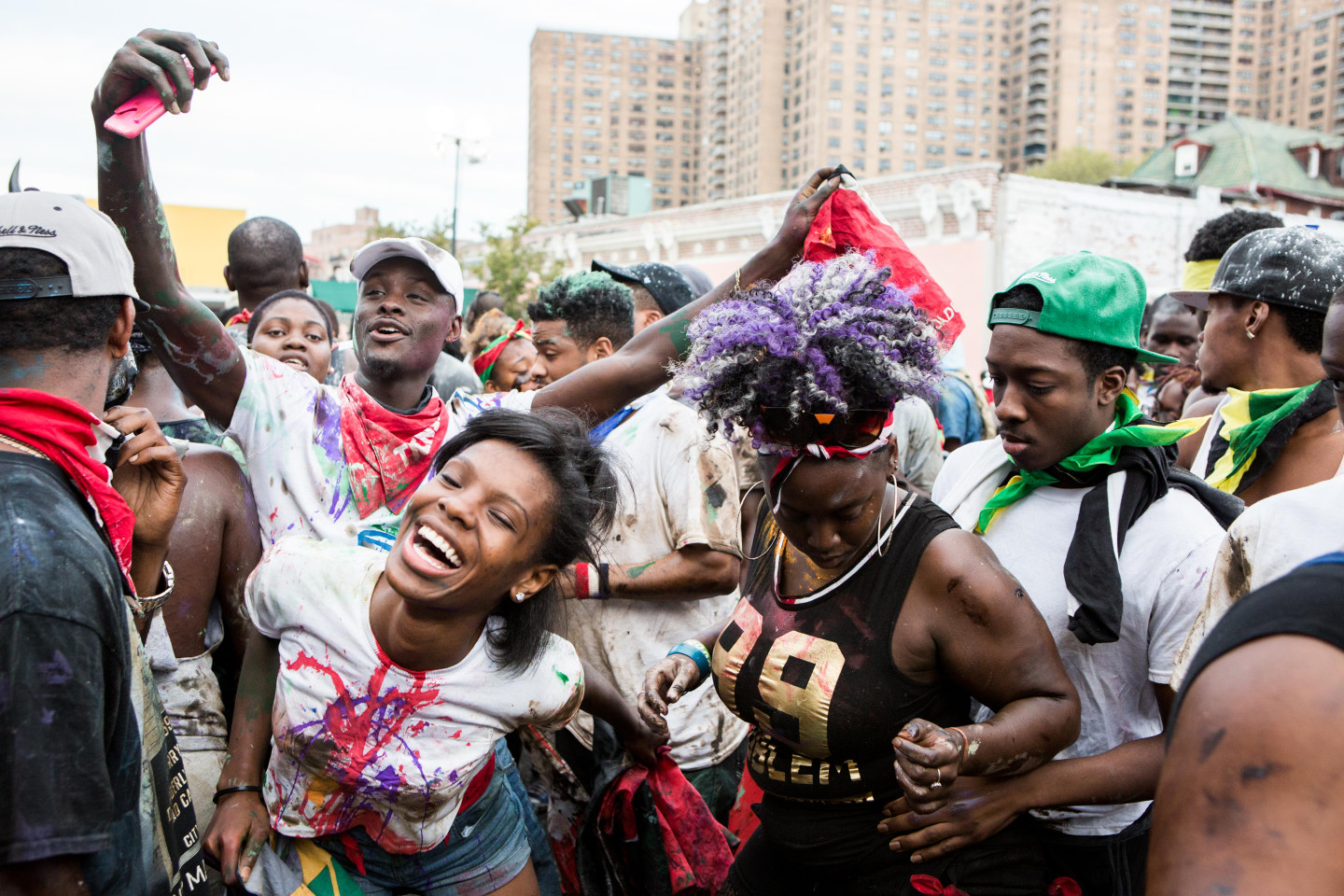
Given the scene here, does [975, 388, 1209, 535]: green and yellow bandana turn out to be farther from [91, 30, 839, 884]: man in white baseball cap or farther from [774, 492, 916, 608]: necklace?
[91, 30, 839, 884]: man in white baseball cap

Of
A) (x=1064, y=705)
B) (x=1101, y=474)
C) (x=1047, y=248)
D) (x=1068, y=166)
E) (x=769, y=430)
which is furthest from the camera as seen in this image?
(x=1068, y=166)

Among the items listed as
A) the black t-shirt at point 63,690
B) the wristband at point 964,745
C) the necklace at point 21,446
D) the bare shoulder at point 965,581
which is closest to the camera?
the black t-shirt at point 63,690

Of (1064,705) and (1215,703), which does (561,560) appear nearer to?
(1064,705)

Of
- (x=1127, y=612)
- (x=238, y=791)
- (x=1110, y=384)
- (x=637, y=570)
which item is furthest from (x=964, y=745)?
(x=238, y=791)

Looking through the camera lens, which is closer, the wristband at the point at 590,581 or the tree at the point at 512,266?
the wristband at the point at 590,581

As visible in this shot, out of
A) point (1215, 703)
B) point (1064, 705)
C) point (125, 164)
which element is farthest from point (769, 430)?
point (125, 164)

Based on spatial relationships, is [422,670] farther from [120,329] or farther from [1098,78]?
[1098,78]

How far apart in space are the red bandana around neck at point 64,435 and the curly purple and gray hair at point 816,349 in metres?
1.18

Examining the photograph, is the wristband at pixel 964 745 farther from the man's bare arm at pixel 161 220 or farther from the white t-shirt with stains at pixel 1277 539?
the man's bare arm at pixel 161 220

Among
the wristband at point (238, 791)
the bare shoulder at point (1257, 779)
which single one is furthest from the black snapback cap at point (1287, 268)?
the wristband at point (238, 791)

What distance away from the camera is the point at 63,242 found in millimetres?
1694

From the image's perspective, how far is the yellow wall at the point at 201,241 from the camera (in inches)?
745

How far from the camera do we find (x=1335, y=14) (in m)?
90.1

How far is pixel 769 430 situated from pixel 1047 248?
2715cm
